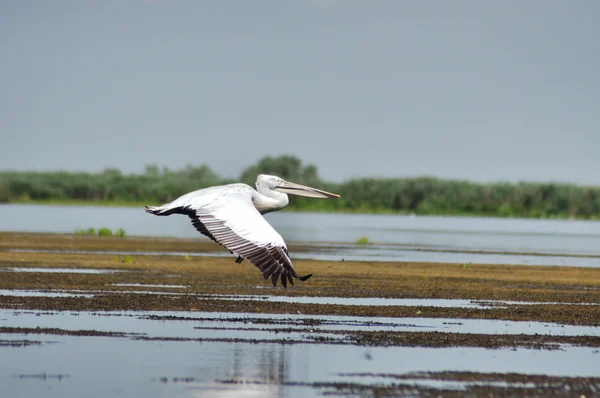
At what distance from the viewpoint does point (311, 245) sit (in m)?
34.2

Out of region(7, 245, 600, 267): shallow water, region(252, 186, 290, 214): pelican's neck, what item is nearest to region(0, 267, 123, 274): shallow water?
region(7, 245, 600, 267): shallow water

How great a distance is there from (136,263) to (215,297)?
24.7 feet

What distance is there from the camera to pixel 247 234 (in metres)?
11.8

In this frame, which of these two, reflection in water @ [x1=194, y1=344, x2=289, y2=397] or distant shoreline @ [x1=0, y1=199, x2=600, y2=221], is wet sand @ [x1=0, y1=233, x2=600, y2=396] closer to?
reflection in water @ [x1=194, y1=344, x2=289, y2=397]

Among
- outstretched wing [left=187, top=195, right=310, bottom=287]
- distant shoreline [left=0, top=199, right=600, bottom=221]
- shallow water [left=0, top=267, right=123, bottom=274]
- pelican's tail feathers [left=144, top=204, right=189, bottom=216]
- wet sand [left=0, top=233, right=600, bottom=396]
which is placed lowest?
wet sand [left=0, top=233, right=600, bottom=396]

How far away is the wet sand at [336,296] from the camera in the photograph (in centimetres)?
1003

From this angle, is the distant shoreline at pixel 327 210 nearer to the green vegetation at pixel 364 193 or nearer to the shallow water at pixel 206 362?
the green vegetation at pixel 364 193

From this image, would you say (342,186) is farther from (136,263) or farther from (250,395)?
(250,395)

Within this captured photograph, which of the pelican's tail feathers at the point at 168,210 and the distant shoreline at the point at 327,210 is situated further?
the distant shoreline at the point at 327,210

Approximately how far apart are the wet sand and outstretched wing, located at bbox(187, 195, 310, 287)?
90 centimetres

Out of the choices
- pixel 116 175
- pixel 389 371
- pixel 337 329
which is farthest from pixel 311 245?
pixel 116 175

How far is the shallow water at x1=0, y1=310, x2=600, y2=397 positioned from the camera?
30.2 ft

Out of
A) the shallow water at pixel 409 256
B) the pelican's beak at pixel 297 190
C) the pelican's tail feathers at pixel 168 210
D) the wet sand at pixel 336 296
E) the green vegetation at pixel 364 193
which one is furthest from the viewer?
the green vegetation at pixel 364 193

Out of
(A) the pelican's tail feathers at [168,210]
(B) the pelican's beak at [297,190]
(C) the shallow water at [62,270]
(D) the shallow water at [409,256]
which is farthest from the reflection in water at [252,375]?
(D) the shallow water at [409,256]
